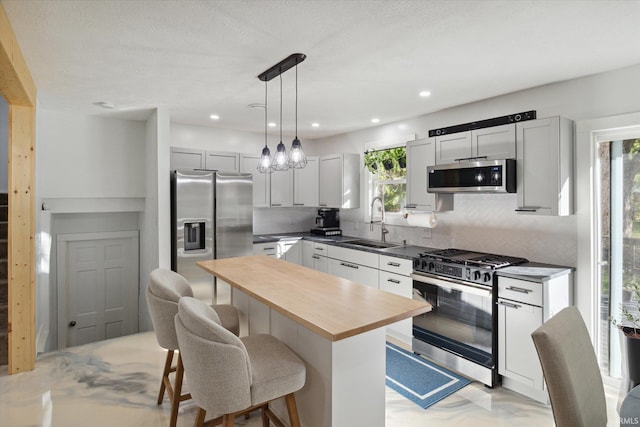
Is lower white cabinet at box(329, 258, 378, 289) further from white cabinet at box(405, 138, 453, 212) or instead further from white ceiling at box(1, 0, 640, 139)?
white ceiling at box(1, 0, 640, 139)

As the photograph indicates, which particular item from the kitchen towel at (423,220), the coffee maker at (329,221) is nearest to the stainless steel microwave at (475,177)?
the kitchen towel at (423,220)

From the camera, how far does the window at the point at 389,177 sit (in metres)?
4.67

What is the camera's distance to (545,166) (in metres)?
2.93

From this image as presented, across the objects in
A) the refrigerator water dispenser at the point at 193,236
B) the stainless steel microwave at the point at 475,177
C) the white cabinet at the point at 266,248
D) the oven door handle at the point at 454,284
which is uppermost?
the stainless steel microwave at the point at 475,177

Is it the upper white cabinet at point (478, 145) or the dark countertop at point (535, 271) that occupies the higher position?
the upper white cabinet at point (478, 145)

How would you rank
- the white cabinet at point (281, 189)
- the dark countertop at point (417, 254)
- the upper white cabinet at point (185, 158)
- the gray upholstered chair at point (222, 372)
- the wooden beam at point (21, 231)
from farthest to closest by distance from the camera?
the white cabinet at point (281, 189) < the upper white cabinet at point (185, 158) < the wooden beam at point (21, 231) < the dark countertop at point (417, 254) < the gray upholstered chair at point (222, 372)

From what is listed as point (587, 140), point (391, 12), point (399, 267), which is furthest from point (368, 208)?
point (391, 12)

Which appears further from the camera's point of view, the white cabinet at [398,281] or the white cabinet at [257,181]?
the white cabinet at [257,181]

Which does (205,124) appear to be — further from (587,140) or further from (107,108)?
(587,140)

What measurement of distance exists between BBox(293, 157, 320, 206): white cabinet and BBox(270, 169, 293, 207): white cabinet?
0.31 feet

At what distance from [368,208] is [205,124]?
2.53 meters

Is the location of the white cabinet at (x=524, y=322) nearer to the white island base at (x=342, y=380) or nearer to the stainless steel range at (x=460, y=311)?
the stainless steel range at (x=460, y=311)

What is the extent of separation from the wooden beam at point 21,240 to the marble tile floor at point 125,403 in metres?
0.26

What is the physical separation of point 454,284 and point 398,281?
0.68 meters
